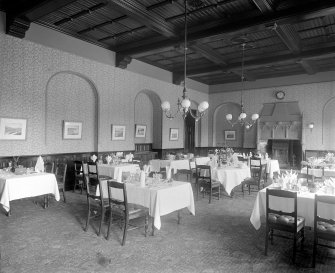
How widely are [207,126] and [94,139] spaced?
7.09m

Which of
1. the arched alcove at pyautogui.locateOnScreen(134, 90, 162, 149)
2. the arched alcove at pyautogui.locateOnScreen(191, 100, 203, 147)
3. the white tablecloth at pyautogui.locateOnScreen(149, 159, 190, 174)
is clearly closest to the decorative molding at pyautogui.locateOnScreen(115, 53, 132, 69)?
the arched alcove at pyautogui.locateOnScreen(134, 90, 162, 149)

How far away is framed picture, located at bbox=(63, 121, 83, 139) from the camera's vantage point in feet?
27.8

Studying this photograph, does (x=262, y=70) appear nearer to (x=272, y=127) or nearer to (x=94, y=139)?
(x=272, y=127)

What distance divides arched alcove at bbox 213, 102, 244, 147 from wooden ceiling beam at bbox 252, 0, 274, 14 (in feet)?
26.5

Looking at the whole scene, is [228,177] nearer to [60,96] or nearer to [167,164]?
→ [167,164]

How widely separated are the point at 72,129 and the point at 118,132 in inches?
65.8

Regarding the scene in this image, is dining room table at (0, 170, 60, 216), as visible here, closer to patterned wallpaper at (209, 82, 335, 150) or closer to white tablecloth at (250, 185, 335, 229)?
white tablecloth at (250, 185, 335, 229)

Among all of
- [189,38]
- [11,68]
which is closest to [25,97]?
[11,68]

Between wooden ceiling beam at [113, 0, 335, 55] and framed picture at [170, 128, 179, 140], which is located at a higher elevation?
wooden ceiling beam at [113, 0, 335, 55]

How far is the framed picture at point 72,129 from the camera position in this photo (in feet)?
27.8

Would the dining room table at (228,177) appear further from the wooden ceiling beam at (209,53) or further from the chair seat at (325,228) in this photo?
the wooden ceiling beam at (209,53)

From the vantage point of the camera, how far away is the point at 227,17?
689 cm

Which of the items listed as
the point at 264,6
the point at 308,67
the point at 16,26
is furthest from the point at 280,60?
the point at 16,26

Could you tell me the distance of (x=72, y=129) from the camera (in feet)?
28.5
